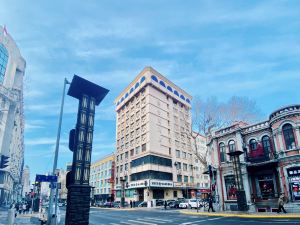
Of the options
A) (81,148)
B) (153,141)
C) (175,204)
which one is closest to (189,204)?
(175,204)

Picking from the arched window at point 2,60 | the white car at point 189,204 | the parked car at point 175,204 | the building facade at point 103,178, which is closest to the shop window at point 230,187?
the white car at point 189,204

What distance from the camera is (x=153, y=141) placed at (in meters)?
54.0

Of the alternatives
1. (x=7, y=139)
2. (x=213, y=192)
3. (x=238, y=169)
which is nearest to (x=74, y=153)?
(x=238, y=169)

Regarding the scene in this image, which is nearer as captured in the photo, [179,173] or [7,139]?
[7,139]

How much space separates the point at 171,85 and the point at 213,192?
131ft

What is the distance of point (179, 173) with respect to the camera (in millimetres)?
58750

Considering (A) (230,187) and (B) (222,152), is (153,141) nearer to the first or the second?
(B) (222,152)

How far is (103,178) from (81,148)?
6909 centimetres

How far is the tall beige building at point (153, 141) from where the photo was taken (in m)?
52.2

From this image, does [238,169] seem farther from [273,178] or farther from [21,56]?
[21,56]

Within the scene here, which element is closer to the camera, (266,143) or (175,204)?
(266,143)

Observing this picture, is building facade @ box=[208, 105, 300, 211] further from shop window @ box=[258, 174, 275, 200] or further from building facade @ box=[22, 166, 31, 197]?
building facade @ box=[22, 166, 31, 197]

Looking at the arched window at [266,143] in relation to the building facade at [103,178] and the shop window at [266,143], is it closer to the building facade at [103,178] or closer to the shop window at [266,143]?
the shop window at [266,143]

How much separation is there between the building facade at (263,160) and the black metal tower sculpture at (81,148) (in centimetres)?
1917
